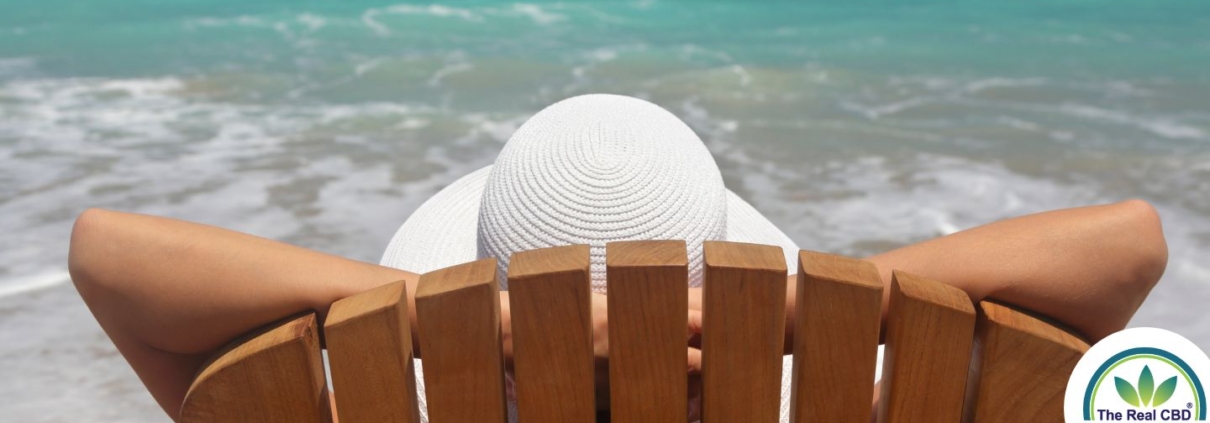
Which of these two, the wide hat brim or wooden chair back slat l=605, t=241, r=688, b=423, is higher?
wooden chair back slat l=605, t=241, r=688, b=423

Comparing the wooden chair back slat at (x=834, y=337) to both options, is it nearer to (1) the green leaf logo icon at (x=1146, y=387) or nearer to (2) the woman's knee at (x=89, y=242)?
(1) the green leaf logo icon at (x=1146, y=387)

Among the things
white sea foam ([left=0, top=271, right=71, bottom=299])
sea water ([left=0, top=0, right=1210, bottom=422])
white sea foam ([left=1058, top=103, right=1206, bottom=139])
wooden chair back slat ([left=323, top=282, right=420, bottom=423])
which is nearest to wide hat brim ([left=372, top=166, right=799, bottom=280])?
wooden chair back slat ([left=323, top=282, right=420, bottom=423])

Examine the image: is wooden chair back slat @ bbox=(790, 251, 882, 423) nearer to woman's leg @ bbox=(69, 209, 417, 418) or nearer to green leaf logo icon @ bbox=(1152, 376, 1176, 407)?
green leaf logo icon @ bbox=(1152, 376, 1176, 407)

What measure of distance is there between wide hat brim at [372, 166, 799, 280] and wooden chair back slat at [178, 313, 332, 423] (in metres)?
1.02

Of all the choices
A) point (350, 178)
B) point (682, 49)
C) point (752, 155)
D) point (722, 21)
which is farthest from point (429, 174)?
point (722, 21)

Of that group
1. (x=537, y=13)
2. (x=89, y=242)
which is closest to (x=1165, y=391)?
(x=89, y=242)

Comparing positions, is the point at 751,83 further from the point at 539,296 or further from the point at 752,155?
the point at 539,296

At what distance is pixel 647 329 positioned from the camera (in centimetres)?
129

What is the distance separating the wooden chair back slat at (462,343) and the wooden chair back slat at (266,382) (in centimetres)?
14

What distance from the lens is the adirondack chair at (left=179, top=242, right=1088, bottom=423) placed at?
1.24m

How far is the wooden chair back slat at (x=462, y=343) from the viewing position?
1231 millimetres

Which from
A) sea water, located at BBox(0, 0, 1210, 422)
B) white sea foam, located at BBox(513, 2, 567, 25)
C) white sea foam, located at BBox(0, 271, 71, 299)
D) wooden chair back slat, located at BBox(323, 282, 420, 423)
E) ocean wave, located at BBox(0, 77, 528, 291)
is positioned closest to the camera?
wooden chair back slat, located at BBox(323, 282, 420, 423)

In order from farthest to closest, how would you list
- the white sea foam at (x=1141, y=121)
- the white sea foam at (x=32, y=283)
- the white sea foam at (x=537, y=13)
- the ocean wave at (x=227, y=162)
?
the white sea foam at (x=537, y=13), the white sea foam at (x=1141, y=121), the ocean wave at (x=227, y=162), the white sea foam at (x=32, y=283)

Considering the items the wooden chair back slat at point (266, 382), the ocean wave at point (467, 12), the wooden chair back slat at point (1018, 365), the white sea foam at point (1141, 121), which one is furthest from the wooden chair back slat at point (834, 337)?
the ocean wave at point (467, 12)
